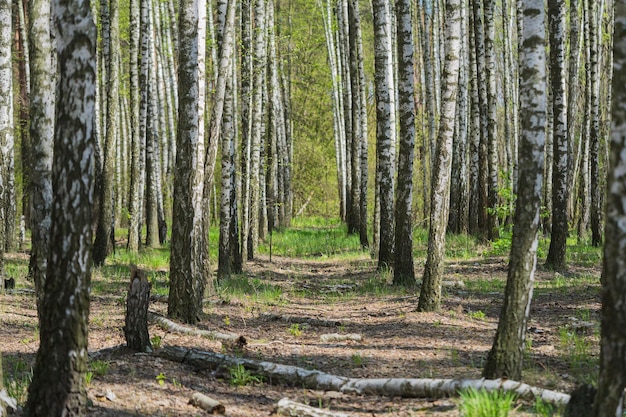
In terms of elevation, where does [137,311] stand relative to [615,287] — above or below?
below

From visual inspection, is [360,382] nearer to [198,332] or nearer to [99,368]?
[99,368]

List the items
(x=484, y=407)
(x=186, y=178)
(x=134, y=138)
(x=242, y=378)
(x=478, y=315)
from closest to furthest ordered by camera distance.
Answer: (x=484, y=407) < (x=242, y=378) < (x=186, y=178) < (x=478, y=315) < (x=134, y=138)

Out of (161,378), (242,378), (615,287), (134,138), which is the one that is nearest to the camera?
(615,287)

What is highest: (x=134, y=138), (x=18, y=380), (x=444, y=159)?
(x=134, y=138)

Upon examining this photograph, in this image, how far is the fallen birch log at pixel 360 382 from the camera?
5223 mm

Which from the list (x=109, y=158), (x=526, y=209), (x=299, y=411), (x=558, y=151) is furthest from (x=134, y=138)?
(x=526, y=209)

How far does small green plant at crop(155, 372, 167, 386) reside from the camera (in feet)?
19.8

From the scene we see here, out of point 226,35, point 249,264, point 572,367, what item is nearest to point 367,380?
point 572,367

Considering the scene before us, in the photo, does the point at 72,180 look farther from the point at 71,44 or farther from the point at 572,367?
the point at 572,367

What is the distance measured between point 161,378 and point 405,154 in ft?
20.3

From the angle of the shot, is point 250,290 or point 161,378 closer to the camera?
point 161,378

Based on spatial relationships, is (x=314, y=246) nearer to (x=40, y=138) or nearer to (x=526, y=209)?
(x=40, y=138)

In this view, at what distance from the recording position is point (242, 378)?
634 centimetres

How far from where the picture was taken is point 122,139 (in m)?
32.5
